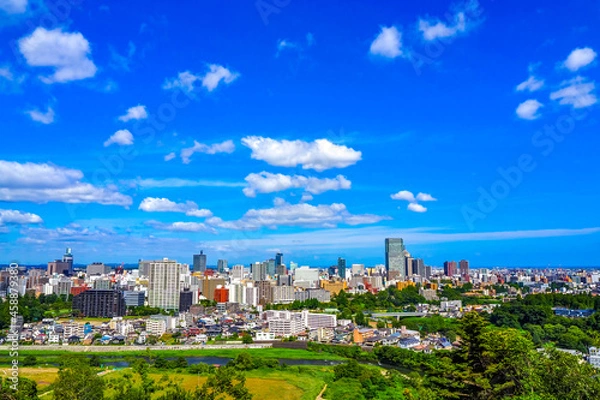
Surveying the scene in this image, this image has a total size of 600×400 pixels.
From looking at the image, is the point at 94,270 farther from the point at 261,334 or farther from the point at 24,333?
the point at 261,334

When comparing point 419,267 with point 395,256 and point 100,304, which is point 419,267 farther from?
point 100,304

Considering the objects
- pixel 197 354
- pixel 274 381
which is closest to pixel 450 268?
pixel 197 354

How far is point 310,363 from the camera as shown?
17375 millimetres

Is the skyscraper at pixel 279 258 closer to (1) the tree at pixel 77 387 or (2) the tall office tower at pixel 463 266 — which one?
(2) the tall office tower at pixel 463 266

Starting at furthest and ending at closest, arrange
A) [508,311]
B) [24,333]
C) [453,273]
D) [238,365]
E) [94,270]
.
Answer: [453,273] < [94,270] < [508,311] < [24,333] < [238,365]

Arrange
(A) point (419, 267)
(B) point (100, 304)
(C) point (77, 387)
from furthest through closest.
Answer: (A) point (419, 267)
(B) point (100, 304)
(C) point (77, 387)

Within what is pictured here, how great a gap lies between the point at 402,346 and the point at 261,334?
7343 mm

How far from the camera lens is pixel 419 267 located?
6372 cm

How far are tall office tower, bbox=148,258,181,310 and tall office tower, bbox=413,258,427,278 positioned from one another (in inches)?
1507

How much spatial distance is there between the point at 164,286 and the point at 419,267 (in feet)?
129

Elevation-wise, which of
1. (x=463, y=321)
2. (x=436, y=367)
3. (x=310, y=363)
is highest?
(x=463, y=321)

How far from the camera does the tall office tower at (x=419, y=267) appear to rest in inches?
2496

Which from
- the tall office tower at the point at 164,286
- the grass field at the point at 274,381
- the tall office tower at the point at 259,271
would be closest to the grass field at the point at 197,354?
the grass field at the point at 274,381

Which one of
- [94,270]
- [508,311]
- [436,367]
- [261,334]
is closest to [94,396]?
[436,367]
